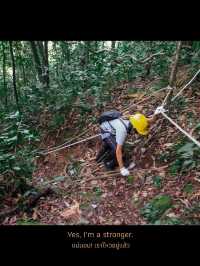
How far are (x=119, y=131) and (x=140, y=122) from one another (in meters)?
0.35

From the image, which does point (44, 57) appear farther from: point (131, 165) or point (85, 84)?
point (131, 165)

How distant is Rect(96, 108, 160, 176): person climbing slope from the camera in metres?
5.16

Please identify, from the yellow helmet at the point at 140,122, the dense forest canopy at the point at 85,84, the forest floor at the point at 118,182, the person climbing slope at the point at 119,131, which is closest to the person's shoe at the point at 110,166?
the person climbing slope at the point at 119,131

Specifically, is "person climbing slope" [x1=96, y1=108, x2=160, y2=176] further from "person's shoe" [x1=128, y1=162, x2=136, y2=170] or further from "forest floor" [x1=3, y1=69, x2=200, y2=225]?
"forest floor" [x1=3, y1=69, x2=200, y2=225]

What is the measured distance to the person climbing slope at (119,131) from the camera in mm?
5156

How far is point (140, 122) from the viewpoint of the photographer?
5.16 m

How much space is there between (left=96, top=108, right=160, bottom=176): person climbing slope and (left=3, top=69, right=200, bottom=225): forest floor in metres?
0.15

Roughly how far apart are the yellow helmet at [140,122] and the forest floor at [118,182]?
293 millimetres

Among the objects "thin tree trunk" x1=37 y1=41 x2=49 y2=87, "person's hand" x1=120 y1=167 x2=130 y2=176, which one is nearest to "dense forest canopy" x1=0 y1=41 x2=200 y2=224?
"thin tree trunk" x1=37 y1=41 x2=49 y2=87
